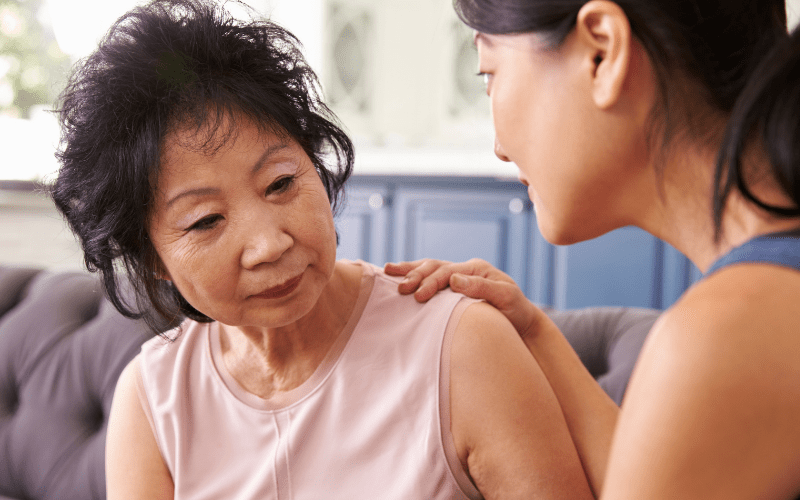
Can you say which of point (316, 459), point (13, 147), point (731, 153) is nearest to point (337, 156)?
point (316, 459)

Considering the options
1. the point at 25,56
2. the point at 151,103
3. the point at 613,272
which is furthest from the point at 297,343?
the point at 25,56

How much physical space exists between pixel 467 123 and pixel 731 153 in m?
3.45

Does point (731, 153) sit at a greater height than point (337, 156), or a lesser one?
greater

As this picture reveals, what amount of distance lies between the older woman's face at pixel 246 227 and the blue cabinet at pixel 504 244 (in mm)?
2233

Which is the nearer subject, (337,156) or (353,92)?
(337,156)

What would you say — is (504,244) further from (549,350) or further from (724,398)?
(724,398)

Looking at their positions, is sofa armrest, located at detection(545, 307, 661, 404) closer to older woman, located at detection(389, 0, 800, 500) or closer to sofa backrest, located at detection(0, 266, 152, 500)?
older woman, located at detection(389, 0, 800, 500)

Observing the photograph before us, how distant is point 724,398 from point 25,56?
16.0 feet

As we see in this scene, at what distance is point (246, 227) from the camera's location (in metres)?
0.91

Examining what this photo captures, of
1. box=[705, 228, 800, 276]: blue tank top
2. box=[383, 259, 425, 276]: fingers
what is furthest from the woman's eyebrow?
box=[705, 228, 800, 276]: blue tank top

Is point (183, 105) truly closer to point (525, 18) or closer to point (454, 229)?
point (525, 18)

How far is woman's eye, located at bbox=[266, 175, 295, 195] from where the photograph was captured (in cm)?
95

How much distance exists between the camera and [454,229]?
11.6 ft

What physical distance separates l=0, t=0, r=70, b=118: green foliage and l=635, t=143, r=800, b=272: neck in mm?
4424
